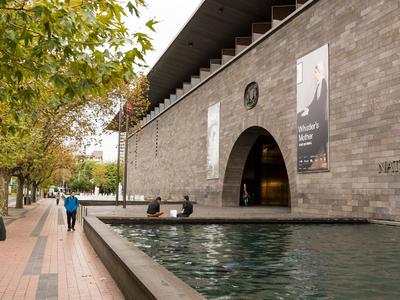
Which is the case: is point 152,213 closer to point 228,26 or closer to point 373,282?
point 373,282

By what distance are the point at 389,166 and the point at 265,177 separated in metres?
21.9

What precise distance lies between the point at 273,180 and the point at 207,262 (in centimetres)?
3129

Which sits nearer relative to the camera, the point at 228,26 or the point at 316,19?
the point at 316,19

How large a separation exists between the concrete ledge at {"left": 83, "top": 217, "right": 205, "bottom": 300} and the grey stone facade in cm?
1259

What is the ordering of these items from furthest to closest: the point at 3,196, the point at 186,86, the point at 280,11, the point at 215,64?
the point at 186,86 < the point at 215,64 < the point at 280,11 < the point at 3,196

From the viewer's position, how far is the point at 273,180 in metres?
39.4

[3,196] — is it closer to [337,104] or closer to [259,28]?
[337,104]

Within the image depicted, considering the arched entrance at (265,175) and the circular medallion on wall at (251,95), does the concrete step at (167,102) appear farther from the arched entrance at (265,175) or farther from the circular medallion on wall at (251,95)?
the circular medallion on wall at (251,95)

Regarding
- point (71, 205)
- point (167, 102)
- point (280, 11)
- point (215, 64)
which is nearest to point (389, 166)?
point (71, 205)

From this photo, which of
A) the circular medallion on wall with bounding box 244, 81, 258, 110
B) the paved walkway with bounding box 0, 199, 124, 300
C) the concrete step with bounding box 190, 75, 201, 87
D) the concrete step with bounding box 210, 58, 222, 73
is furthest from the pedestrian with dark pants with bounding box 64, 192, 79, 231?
the concrete step with bounding box 190, 75, 201, 87

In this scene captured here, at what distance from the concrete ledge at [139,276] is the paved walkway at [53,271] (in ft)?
0.99

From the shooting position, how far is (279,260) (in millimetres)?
9047

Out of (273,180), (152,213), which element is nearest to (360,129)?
(152,213)

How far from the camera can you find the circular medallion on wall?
28.4 metres
